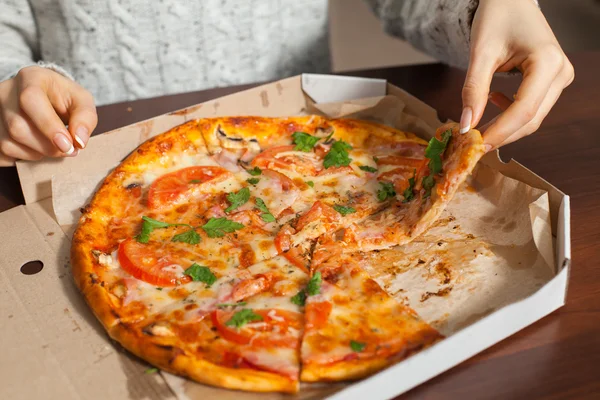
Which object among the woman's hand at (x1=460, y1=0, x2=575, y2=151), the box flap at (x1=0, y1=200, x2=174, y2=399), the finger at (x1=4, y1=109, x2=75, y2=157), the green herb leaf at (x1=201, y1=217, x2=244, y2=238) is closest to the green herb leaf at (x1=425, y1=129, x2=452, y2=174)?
the woman's hand at (x1=460, y1=0, x2=575, y2=151)

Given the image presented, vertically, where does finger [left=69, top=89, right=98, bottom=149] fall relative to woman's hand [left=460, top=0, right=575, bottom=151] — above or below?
below

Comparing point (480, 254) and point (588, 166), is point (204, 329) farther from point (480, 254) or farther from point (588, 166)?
point (588, 166)

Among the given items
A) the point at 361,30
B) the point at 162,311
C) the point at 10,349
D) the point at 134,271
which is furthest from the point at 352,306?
the point at 361,30

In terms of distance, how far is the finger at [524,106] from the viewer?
1694 millimetres

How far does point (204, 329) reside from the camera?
1475mm

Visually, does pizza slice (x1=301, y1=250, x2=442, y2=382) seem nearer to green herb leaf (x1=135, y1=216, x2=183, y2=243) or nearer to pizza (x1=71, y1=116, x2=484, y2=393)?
pizza (x1=71, y1=116, x2=484, y2=393)

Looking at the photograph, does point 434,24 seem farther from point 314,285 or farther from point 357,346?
point 357,346

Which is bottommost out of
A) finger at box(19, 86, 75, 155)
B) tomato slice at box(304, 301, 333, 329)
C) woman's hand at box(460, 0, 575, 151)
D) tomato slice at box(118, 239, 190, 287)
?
tomato slice at box(118, 239, 190, 287)

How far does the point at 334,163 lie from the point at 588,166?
819 mm

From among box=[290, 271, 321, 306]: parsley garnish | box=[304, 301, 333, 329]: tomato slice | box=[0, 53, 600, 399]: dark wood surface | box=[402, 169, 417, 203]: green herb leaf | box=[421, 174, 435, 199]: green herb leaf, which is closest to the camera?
box=[0, 53, 600, 399]: dark wood surface

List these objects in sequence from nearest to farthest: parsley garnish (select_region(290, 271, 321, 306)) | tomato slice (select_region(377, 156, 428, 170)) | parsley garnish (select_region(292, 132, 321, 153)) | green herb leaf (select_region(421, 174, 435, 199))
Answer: parsley garnish (select_region(290, 271, 321, 306)) → green herb leaf (select_region(421, 174, 435, 199)) → tomato slice (select_region(377, 156, 428, 170)) → parsley garnish (select_region(292, 132, 321, 153))

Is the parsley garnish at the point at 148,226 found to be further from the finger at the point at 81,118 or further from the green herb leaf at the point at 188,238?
the finger at the point at 81,118

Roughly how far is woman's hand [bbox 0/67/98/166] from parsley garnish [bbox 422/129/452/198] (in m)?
0.99

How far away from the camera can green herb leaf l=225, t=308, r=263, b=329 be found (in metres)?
1.45
